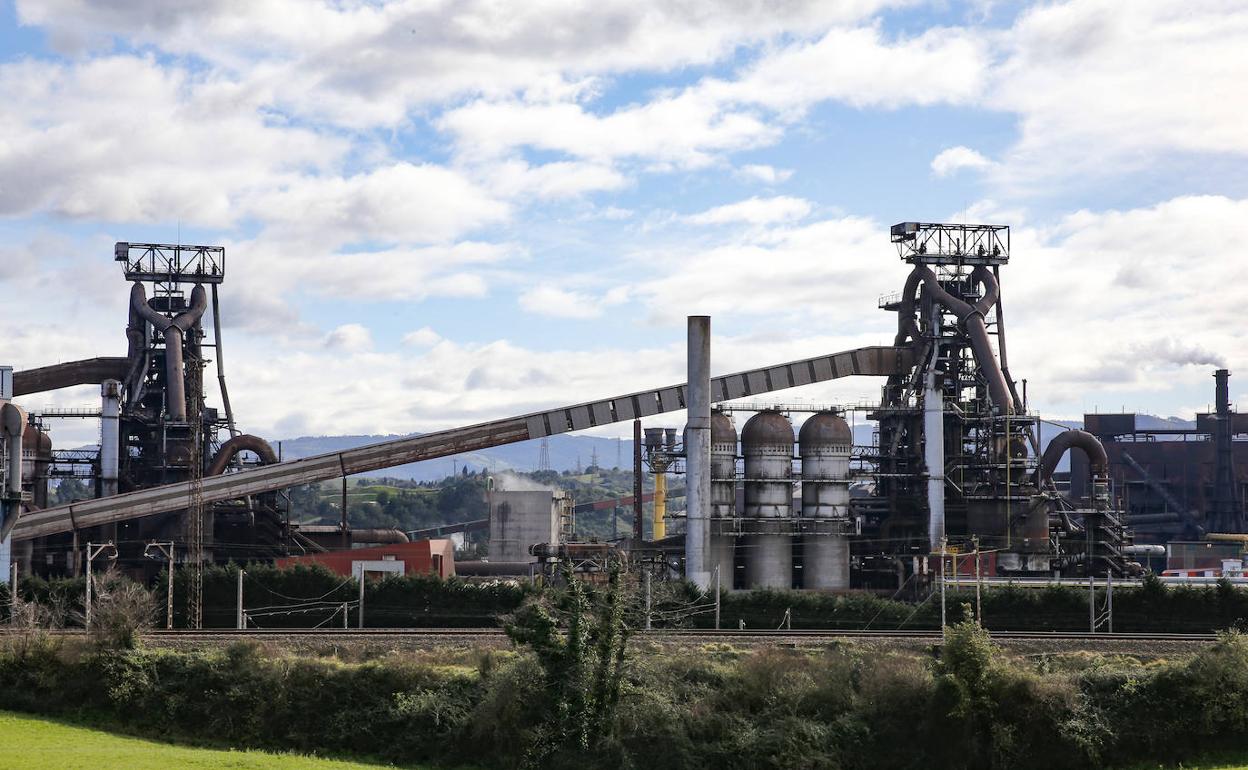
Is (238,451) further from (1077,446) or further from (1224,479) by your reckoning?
(1224,479)

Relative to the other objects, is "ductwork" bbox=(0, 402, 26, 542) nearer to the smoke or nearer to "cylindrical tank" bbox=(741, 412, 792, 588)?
"cylindrical tank" bbox=(741, 412, 792, 588)

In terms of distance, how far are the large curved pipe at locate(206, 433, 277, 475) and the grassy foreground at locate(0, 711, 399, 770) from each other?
34554 mm

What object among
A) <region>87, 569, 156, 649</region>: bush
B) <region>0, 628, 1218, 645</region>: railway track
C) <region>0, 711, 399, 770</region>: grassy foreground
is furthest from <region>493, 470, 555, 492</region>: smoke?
<region>0, 711, 399, 770</region>: grassy foreground

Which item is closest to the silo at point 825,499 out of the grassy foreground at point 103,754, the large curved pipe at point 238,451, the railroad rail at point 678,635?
the railroad rail at point 678,635

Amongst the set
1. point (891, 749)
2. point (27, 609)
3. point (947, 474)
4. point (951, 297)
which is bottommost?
point (891, 749)

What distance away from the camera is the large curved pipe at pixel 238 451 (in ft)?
251

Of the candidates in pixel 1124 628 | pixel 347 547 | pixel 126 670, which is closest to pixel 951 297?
pixel 1124 628

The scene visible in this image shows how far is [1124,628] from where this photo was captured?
54531 mm

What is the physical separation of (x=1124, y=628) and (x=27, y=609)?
3786cm

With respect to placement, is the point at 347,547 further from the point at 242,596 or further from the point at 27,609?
the point at 27,609

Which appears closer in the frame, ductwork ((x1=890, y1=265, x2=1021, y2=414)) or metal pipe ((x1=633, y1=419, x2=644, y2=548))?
metal pipe ((x1=633, y1=419, x2=644, y2=548))

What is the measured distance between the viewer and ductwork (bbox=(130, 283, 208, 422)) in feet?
257

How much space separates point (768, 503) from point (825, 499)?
115 inches

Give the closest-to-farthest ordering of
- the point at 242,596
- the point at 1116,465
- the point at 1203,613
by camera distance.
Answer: the point at 1203,613 < the point at 242,596 < the point at 1116,465
